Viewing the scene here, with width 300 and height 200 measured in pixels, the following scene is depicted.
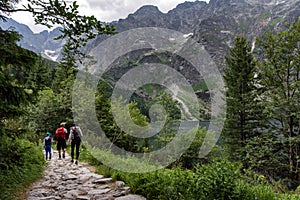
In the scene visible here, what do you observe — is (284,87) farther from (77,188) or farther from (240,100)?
(77,188)

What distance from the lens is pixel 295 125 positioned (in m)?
21.4

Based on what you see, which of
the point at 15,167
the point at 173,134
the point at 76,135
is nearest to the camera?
the point at 15,167

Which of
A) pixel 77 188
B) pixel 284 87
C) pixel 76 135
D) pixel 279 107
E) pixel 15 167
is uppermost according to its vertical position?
pixel 284 87

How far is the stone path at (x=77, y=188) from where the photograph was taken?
6.39 metres

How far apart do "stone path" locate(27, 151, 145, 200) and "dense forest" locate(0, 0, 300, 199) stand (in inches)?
14.1

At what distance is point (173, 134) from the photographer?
44.9 meters

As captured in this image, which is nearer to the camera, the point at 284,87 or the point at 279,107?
the point at 279,107

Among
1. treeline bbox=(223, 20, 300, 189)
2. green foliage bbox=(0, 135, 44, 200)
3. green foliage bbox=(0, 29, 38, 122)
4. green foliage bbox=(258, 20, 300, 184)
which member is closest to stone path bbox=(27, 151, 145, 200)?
green foliage bbox=(0, 135, 44, 200)

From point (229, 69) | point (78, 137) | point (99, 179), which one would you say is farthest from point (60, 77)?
point (99, 179)

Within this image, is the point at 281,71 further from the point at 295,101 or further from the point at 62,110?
the point at 62,110

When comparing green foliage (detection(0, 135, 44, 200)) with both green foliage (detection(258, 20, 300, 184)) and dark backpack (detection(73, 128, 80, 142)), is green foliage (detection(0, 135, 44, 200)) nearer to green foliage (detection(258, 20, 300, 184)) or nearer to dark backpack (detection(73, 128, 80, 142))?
dark backpack (detection(73, 128, 80, 142))

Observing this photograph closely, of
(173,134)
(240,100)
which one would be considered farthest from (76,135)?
(173,134)

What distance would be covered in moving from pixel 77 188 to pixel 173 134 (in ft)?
125

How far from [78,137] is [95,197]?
19.1 feet
